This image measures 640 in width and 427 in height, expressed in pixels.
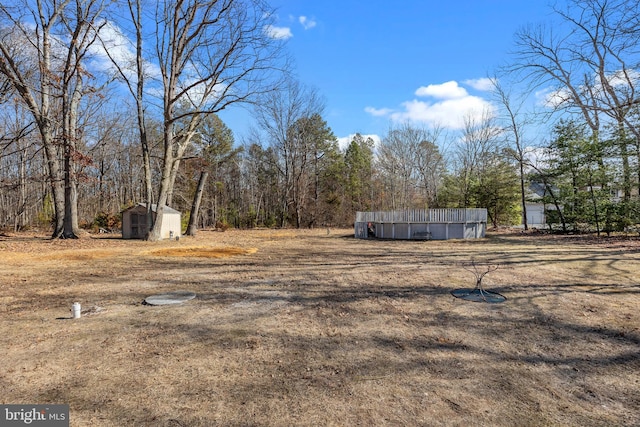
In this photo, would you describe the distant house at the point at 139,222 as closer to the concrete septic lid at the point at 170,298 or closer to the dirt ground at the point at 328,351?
the dirt ground at the point at 328,351

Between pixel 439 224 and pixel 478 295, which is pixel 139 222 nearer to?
pixel 439 224

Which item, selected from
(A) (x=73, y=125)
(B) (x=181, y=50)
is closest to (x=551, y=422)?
(B) (x=181, y=50)

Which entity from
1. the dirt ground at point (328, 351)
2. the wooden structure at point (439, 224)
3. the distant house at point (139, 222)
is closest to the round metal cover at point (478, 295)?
the dirt ground at point (328, 351)

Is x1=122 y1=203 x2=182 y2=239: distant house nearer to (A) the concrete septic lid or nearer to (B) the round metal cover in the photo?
(A) the concrete septic lid

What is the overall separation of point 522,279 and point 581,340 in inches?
122

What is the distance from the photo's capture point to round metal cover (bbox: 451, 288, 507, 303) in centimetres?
504

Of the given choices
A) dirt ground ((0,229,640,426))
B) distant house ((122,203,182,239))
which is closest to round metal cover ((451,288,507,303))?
dirt ground ((0,229,640,426))

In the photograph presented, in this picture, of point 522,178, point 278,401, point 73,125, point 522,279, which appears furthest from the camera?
point 522,178

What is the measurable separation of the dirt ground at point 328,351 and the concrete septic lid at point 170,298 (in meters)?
0.17

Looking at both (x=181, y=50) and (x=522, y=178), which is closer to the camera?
(x=181, y=50)

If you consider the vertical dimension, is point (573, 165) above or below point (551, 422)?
above

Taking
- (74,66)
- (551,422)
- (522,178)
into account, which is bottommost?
(551,422)

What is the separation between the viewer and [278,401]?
2428 mm

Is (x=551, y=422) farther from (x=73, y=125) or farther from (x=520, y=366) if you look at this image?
(x=73, y=125)
